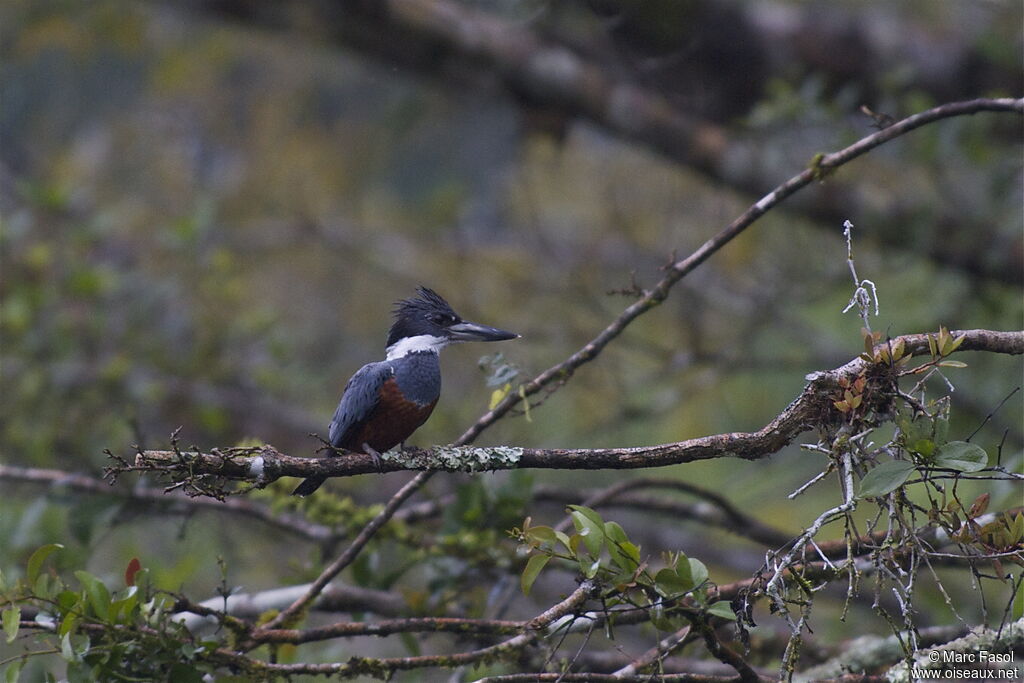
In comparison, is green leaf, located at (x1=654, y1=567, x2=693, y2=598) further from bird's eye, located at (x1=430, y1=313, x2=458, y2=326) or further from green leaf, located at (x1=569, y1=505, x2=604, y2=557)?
bird's eye, located at (x1=430, y1=313, x2=458, y2=326)

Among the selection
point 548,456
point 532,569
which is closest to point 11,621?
point 532,569

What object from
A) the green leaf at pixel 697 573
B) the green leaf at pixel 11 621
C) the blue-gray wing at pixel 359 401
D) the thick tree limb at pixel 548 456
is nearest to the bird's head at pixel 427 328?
the blue-gray wing at pixel 359 401

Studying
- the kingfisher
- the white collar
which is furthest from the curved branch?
the white collar

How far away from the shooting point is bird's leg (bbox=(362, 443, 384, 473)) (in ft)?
7.45

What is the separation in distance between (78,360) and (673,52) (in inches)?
162

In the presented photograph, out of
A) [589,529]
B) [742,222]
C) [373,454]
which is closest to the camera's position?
[589,529]

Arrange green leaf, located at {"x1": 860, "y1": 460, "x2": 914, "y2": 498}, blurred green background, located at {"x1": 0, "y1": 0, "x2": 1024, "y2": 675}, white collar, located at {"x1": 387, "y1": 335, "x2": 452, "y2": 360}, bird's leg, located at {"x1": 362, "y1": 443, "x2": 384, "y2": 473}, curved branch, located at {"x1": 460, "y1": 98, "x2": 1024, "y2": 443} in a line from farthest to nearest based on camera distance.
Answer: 1. blurred green background, located at {"x1": 0, "y1": 0, "x2": 1024, "y2": 675}
2. white collar, located at {"x1": 387, "y1": 335, "x2": 452, "y2": 360}
3. curved branch, located at {"x1": 460, "y1": 98, "x2": 1024, "y2": 443}
4. bird's leg, located at {"x1": 362, "y1": 443, "x2": 384, "y2": 473}
5. green leaf, located at {"x1": 860, "y1": 460, "x2": 914, "y2": 498}

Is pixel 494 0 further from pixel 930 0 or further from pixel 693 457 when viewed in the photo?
pixel 693 457

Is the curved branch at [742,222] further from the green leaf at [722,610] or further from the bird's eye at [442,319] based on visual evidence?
the green leaf at [722,610]

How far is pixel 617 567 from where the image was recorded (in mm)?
2375

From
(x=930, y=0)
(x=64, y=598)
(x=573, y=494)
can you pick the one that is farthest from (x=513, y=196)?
(x=64, y=598)

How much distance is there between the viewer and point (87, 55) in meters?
8.54

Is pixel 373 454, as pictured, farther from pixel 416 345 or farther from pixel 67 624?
pixel 67 624

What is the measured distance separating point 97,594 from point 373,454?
0.77 metres
